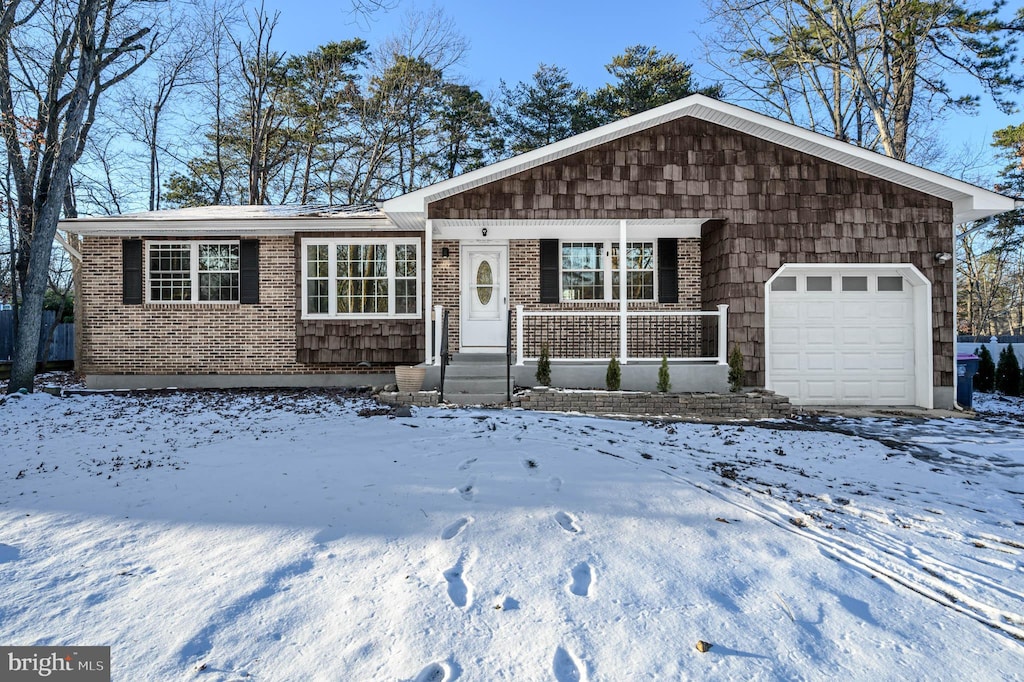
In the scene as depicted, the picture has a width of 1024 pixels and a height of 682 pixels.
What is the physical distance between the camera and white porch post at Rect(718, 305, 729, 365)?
915cm

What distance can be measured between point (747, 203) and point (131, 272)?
36.7 ft

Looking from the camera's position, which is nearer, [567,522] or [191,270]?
[567,522]

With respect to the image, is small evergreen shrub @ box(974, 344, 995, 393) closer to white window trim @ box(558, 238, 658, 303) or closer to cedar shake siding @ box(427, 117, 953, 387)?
cedar shake siding @ box(427, 117, 953, 387)

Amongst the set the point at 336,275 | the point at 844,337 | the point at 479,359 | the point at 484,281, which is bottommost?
the point at 479,359

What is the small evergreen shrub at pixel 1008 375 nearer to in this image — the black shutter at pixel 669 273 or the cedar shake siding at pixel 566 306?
the cedar shake siding at pixel 566 306

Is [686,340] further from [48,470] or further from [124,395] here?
[124,395]

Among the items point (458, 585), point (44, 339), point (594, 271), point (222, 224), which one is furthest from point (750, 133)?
point (44, 339)

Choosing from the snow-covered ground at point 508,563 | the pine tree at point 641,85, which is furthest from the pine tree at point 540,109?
the snow-covered ground at point 508,563

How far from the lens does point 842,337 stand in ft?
31.1

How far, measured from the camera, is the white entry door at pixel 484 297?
10.9 m

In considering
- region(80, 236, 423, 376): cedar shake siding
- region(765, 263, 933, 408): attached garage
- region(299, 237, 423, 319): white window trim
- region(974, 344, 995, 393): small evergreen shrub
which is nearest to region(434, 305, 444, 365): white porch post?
region(80, 236, 423, 376): cedar shake siding

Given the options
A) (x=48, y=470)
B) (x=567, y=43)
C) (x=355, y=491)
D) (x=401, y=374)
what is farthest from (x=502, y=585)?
(x=567, y=43)

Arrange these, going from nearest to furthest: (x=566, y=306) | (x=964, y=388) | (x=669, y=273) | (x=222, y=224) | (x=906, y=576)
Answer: (x=906, y=576), (x=964, y=388), (x=222, y=224), (x=669, y=273), (x=566, y=306)

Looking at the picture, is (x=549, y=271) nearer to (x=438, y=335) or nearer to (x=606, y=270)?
(x=606, y=270)
